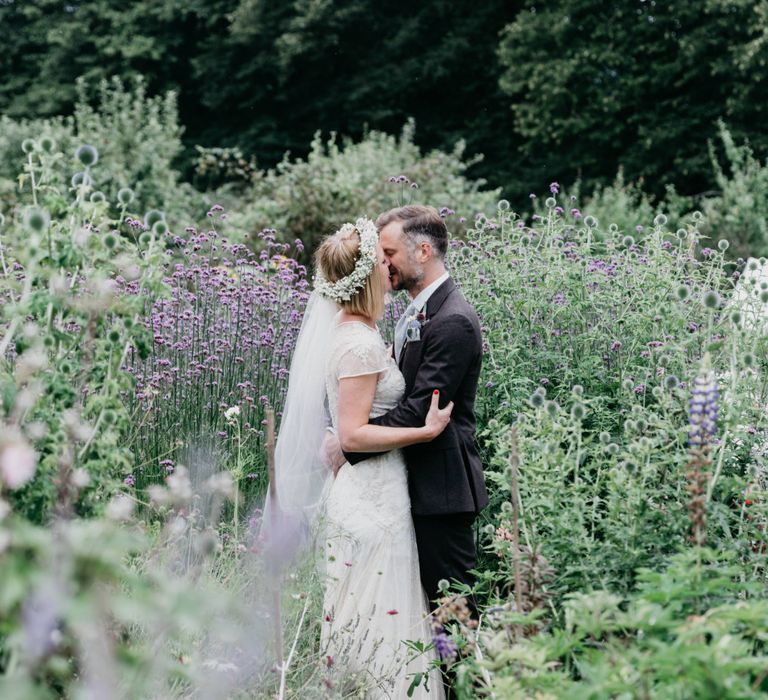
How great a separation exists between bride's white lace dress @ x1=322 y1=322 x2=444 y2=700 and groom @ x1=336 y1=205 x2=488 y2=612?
0.21 ft

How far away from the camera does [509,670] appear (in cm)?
229

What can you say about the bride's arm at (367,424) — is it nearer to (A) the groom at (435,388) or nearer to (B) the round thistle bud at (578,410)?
(A) the groom at (435,388)

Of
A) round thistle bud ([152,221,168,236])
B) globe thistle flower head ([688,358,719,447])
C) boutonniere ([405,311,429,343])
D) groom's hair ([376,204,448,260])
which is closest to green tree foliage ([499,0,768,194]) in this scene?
groom's hair ([376,204,448,260])

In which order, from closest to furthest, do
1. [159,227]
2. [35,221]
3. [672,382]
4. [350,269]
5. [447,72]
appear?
1. [35,221]
2. [159,227]
3. [672,382]
4. [350,269]
5. [447,72]

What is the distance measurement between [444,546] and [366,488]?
400 mm

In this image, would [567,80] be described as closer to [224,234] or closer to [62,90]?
[224,234]

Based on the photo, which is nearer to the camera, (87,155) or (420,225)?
(87,155)

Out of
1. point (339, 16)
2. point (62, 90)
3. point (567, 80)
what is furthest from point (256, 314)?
point (62, 90)

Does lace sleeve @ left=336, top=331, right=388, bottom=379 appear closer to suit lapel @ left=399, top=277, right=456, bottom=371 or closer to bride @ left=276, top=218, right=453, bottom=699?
bride @ left=276, top=218, right=453, bottom=699

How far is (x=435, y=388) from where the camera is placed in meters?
3.66

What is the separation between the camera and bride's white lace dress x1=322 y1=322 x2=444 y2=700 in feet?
12.3

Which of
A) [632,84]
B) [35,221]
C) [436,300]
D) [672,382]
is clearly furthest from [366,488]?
[632,84]

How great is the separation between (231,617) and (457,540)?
103 cm

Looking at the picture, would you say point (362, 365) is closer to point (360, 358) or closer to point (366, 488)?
point (360, 358)
